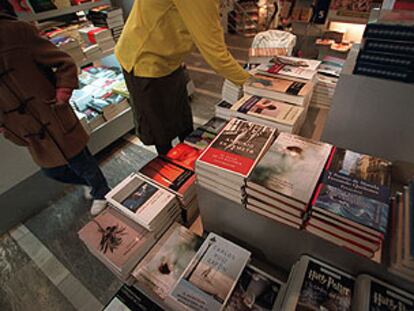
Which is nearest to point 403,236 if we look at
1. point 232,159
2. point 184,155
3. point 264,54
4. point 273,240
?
point 273,240

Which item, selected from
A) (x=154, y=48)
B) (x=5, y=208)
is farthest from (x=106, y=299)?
(x=154, y=48)

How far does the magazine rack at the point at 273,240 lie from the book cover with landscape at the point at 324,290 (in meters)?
0.03

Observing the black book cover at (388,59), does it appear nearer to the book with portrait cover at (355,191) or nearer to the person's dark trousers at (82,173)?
the book with portrait cover at (355,191)

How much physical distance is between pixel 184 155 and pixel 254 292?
0.71 metres

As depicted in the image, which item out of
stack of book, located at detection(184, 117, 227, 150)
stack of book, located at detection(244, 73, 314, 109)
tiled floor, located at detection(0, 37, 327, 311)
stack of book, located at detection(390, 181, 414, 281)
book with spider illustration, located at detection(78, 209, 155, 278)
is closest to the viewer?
stack of book, located at detection(390, 181, 414, 281)

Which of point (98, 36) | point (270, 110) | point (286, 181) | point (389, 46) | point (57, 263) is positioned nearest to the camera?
point (286, 181)

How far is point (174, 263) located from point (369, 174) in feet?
2.19

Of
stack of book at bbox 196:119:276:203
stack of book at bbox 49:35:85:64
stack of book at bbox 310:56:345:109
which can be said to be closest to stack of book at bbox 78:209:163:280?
stack of book at bbox 196:119:276:203

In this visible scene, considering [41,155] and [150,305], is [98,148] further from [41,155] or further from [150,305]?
[150,305]

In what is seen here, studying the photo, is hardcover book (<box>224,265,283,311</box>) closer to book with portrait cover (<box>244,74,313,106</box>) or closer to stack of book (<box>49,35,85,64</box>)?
book with portrait cover (<box>244,74,313,106</box>)

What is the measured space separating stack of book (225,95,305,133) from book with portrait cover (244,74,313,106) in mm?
33

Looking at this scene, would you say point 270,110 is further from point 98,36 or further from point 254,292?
point 98,36

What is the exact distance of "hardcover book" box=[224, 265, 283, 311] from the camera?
0.69 meters

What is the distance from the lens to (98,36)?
2082mm
